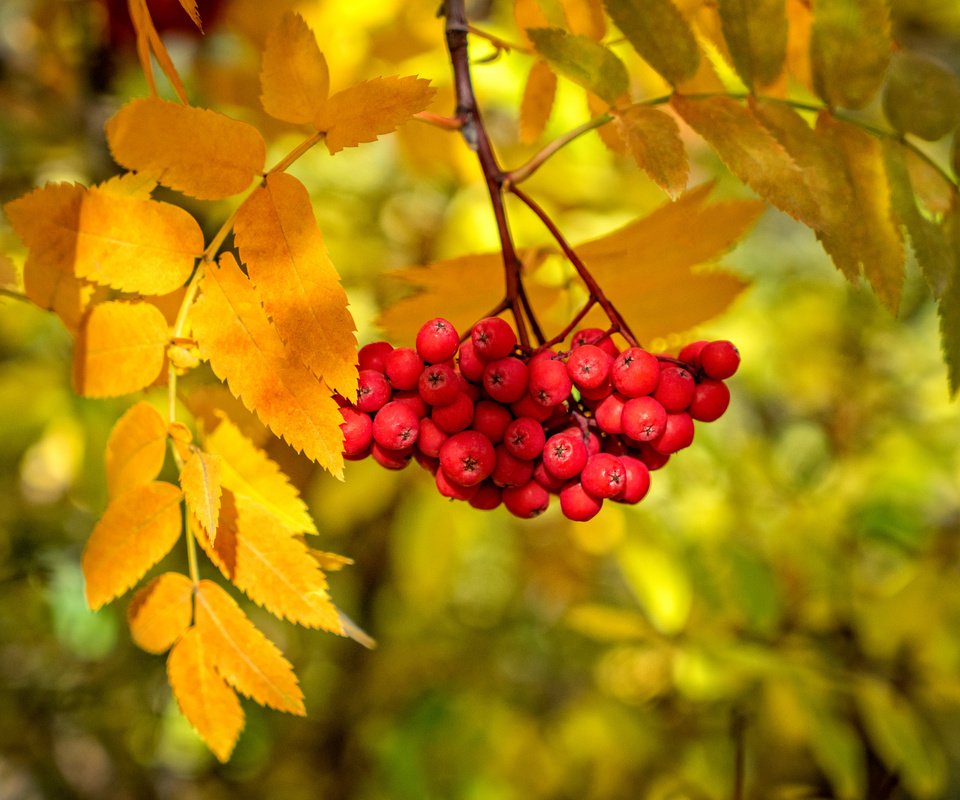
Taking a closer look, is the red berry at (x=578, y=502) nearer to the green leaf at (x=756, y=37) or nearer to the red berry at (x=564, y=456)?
the red berry at (x=564, y=456)

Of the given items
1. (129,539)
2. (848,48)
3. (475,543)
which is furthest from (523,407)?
(475,543)

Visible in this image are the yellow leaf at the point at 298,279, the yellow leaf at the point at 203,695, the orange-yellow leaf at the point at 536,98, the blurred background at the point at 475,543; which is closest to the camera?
the yellow leaf at the point at 298,279

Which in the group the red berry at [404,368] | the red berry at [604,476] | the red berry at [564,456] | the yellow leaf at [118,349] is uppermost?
the yellow leaf at [118,349]

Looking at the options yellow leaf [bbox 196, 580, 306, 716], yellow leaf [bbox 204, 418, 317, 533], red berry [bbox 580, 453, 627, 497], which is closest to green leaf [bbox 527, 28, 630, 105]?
red berry [bbox 580, 453, 627, 497]

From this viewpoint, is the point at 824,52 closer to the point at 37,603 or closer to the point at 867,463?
the point at 867,463

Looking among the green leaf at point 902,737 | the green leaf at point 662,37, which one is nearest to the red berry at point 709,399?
the green leaf at point 662,37

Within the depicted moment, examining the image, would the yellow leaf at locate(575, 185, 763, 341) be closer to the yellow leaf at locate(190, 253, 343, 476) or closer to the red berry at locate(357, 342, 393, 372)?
the red berry at locate(357, 342, 393, 372)
